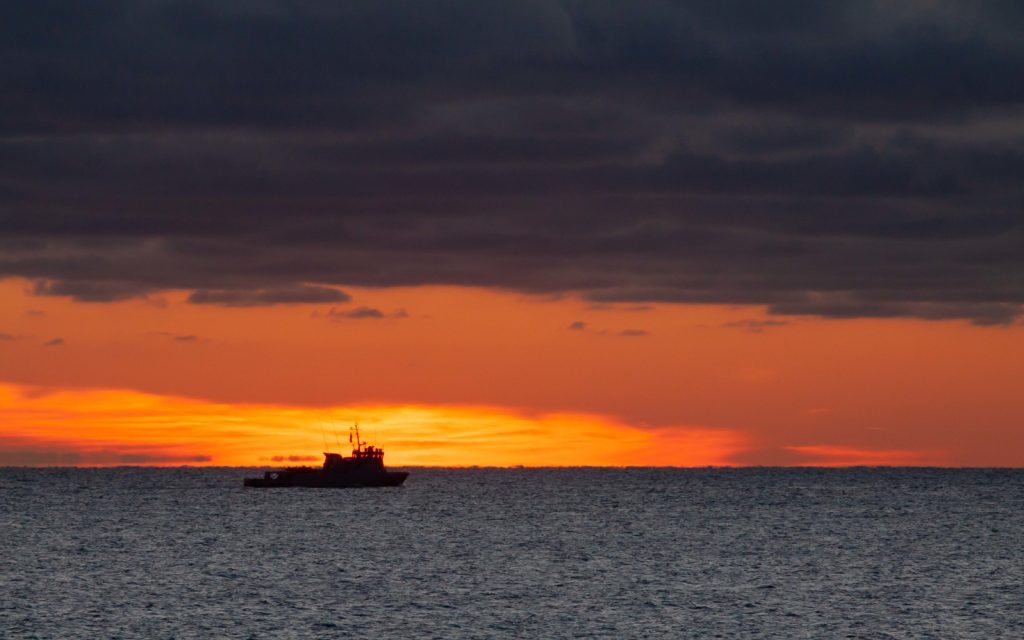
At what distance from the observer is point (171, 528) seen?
173875mm

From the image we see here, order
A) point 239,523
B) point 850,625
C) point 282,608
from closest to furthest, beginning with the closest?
point 850,625 < point 282,608 < point 239,523

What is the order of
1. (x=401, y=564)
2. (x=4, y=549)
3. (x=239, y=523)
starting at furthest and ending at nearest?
(x=239, y=523) < (x=4, y=549) < (x=401, y=564)

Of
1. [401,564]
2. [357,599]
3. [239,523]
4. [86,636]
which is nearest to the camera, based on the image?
[86,636]

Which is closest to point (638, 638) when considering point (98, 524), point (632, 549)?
point (632, 549)

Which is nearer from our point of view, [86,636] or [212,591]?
[86,636]

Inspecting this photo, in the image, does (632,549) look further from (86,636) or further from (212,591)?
(86,636)

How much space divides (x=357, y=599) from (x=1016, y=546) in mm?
80455

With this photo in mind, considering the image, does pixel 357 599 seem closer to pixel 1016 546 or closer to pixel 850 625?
pixel 850 625

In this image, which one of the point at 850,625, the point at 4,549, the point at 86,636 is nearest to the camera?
the point at 86,636

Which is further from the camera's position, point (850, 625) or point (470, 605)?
point (470, 605)

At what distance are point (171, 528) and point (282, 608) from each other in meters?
88.5

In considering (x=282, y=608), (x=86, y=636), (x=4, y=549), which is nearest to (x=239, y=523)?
(x=4, y=549)

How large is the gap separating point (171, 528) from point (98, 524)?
52.4 feet

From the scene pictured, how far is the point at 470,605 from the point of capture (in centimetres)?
9269
